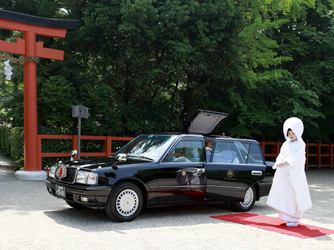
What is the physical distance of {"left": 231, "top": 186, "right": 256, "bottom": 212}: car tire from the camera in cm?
883

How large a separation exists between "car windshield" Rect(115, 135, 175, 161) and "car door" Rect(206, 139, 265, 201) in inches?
40.3

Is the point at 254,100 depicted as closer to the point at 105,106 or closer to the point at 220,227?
the point at 105,106

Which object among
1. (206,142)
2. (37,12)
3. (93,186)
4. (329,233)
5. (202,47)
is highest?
(37,12)

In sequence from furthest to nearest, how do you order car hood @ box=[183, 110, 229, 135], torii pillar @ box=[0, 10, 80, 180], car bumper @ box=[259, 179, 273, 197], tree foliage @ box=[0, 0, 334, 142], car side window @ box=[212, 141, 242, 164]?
tree foliage @ box=[0, 0, 334, 142] < torii pillar @ box=[0, 10, 80, 180] < car hood @ box=[183, 110, 229, 135] < car bumper @ box=[259, 179, 273, 197] < car side window @ box=[212, 141, 242, 164]

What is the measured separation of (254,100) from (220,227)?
13106 mm

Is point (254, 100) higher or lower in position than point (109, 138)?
higher

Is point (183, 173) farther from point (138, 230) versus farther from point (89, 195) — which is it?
point (89, 195)

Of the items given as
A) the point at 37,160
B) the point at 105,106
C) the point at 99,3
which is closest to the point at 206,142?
the point at 37,160

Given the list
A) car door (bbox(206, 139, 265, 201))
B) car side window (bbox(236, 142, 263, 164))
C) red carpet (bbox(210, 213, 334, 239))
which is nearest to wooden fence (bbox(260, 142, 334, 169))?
car side window (bbox(236, 142, 263, 164))

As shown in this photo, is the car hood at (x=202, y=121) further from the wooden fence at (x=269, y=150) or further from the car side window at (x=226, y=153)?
the wooden fence at (x=269, y=150)

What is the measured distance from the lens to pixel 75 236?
6004 mm

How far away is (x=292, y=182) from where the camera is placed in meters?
7.39

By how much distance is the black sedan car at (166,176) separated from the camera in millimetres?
7012

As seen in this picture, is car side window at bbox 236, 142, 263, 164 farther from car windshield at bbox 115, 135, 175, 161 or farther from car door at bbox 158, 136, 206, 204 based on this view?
car windshield at bbox 115, 135, 175, 161
